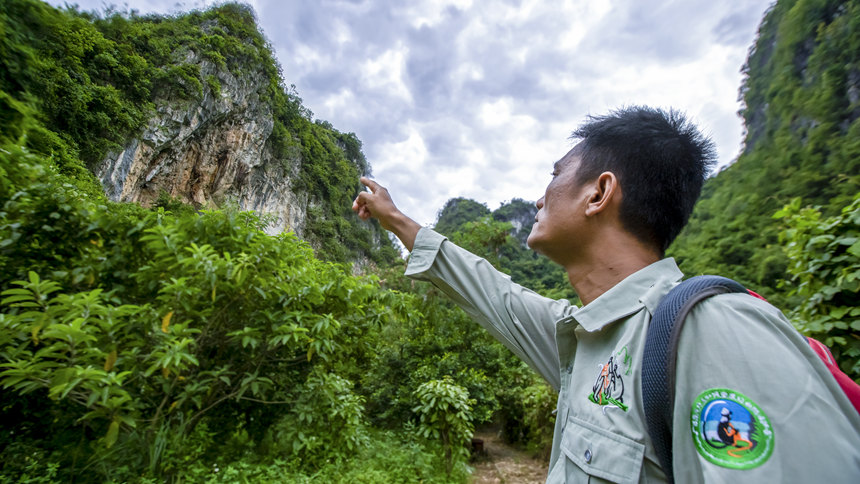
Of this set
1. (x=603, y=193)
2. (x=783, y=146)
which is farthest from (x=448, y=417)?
(x=783, y=146)

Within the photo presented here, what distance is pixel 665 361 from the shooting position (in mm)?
510

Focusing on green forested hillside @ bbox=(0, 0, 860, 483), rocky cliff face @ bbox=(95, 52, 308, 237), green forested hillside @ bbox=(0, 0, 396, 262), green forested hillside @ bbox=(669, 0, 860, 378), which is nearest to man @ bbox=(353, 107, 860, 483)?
green forested hillside @ bbox=(0, 0, 860, 483)

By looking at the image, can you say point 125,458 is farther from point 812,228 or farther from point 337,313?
Answer: point 812,228

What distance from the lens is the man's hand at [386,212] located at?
1156mm

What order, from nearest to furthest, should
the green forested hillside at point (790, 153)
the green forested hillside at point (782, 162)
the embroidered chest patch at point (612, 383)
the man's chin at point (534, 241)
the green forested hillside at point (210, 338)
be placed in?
the embroidered chest patch at point (612, 383) < the man's chin at point (534, 241) < the green forested hillside at point (210, 338) < the green forested hillside at point (782, 162) < the green forested hillside at point (790, 153)

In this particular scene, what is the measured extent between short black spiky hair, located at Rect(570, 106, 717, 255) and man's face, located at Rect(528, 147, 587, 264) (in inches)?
1.5

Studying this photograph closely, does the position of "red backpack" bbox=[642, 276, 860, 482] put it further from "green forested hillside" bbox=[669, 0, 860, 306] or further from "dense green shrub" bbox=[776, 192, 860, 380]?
"green forested hillside" bbox=[669, 0, 860, 306]

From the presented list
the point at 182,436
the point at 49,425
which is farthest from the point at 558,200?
the point at 49,425

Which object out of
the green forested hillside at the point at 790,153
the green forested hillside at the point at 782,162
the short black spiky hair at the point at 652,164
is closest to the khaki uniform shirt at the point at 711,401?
the short black spiky hair at the point at 652,164

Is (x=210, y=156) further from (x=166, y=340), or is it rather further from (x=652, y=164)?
(x=652, y=164)

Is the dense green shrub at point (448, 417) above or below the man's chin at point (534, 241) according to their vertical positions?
below

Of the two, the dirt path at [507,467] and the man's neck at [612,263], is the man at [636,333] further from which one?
the dirt path at [507,467]

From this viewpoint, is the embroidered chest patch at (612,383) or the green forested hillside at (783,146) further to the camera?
the green forested hillside at (783,146)

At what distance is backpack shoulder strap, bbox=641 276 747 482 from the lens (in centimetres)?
50
